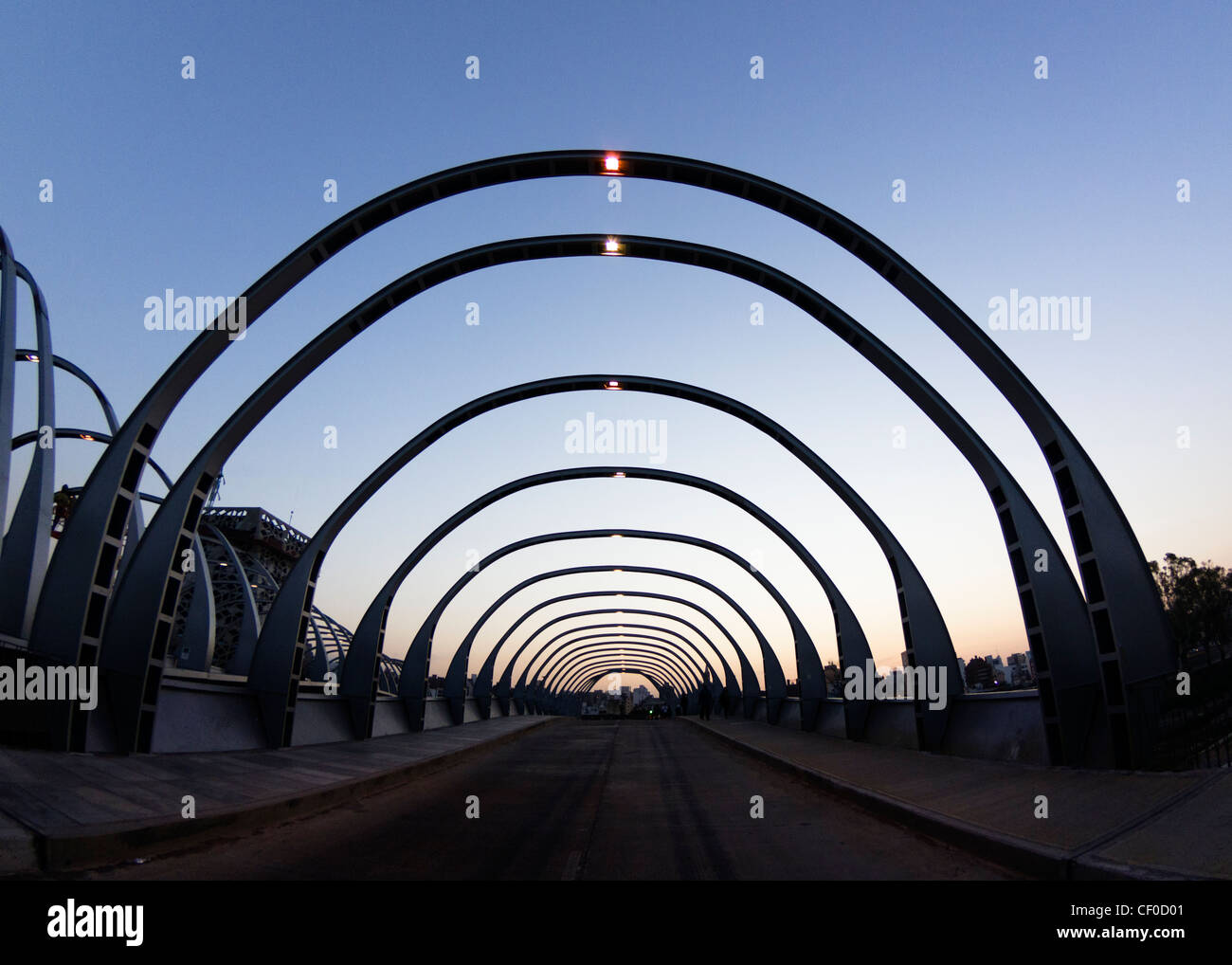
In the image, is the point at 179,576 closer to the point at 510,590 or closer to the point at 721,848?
the point at 721,848

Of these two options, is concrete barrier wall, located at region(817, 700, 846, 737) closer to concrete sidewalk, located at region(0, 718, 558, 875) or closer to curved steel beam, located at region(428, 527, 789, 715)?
curved steel beam, located at region(428, 527, 789, 715)

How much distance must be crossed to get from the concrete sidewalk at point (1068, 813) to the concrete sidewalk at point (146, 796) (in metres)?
6.87

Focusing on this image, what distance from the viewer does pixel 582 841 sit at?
7.00 meters

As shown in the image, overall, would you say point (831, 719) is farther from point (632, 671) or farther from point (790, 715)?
point (632, 671)

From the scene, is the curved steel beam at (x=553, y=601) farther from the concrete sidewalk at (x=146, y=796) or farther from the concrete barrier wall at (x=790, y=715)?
the concrete sidewalk at (x=146, y=796)

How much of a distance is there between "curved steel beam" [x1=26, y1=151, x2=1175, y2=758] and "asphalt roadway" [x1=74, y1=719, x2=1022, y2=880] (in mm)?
4185

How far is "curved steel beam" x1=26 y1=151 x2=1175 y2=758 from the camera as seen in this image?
9.22 m

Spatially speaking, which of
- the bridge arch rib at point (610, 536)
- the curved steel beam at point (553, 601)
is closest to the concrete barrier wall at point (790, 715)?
the bridge arch rib at point (610, 536)

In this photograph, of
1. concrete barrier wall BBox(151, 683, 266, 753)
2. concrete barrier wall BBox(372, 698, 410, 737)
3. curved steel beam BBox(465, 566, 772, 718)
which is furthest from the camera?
curved steel beam BBox(465, 566, 772, 718)

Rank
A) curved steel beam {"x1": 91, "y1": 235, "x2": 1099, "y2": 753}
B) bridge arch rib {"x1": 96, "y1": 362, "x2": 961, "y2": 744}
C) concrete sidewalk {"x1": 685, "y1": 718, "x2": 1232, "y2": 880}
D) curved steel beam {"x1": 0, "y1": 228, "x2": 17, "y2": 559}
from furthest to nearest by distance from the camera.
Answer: curved steel beam {"x1": 0, "y1": 228, "x2": 17, "y2": 559}
bridge arch rib {"x1": 96, "y1": 362, "x2": 961, "y2": 744}
curved steel beam {"x1": 91, "y1": 235, "x2": 1099, "y2": 753}
concrete sidewalk {"x1": 685, "y1": 718, "x2": 1232, "y2": 880}

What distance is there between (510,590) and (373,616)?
16.9m

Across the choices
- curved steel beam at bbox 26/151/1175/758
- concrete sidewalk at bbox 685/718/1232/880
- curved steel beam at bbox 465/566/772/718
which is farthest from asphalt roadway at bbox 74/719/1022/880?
curved steel beam at bbox 465/566/772/718

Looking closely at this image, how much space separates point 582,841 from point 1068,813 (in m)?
4.54

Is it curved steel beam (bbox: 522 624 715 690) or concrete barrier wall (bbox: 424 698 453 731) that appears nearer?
concrete barrier wall (bbox: 424 698 453 731)
